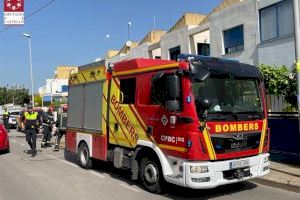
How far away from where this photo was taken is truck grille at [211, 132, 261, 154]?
7.84m

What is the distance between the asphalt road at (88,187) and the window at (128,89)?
1.83m

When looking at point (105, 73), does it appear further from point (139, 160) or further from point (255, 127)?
point (255, 127)

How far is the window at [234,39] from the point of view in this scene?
2202 centimetres

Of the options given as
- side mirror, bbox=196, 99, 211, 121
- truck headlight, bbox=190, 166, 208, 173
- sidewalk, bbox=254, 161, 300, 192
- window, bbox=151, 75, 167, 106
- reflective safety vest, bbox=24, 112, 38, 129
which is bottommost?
sidewalk, bbox=254, 161, 300, 192

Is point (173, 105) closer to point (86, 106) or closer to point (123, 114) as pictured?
point (123, 114)

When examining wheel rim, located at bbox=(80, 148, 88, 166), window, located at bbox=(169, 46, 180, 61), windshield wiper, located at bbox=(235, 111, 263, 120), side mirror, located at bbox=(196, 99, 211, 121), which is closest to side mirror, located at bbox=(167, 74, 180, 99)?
side mirror, located at bbox=(196, 99, 211, 121)

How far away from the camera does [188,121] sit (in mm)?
7762

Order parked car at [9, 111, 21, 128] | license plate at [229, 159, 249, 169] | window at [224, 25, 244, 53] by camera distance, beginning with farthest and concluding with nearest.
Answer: parked car at [9, 111, 21, 128]
window at [224, 25, 244, 53]
license plate at [229, 159, 249, 169]

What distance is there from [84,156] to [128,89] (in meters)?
3.21

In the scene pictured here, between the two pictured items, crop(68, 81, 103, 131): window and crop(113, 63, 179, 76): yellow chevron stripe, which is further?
crop(68, 81, 103, 131): window

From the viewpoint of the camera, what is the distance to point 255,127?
8.47 meters

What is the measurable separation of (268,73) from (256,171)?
593 cm

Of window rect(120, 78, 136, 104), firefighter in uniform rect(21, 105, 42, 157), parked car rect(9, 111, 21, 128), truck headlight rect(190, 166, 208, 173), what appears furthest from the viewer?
parked car rect(9, 111, 21, 128)

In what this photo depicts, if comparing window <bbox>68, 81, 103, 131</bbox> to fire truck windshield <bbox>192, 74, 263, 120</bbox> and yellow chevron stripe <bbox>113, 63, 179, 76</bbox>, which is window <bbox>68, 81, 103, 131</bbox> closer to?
yellow chevron stripe <bbox>113, 63, 179, 76</bbox>
